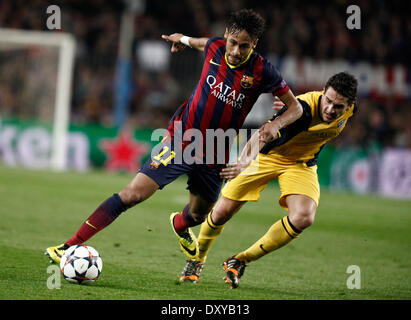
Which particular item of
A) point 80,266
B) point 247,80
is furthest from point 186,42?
point 80,266

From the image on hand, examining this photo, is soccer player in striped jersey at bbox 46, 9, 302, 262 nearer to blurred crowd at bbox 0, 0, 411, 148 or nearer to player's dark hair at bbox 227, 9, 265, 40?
player's dark hair at bbox 227, 9, 265, 40

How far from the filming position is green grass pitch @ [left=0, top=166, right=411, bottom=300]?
5.32 m

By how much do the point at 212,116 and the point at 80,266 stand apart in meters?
1.70

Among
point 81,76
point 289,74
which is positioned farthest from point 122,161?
point 289,74

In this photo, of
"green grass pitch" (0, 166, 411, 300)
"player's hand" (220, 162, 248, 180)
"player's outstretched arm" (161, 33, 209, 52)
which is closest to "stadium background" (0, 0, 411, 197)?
"green grass pitch" (0, 166, 411, 300)

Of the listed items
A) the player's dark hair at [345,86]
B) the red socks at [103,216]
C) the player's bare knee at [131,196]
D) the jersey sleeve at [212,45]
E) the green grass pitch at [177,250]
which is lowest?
the green grass pitch at [177,250]

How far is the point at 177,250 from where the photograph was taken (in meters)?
7.58

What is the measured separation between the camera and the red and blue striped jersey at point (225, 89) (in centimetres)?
558

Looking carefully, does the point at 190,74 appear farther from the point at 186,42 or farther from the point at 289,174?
the point at 289,174

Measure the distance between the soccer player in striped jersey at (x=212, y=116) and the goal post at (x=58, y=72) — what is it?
11.6 meters

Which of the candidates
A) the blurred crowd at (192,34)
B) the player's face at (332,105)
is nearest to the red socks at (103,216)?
the player's face at (332,105)

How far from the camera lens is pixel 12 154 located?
17234 mm

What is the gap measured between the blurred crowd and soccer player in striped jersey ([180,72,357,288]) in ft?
38.3

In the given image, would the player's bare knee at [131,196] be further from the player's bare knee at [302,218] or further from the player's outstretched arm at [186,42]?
the player's outstretched arm at [186,42]
